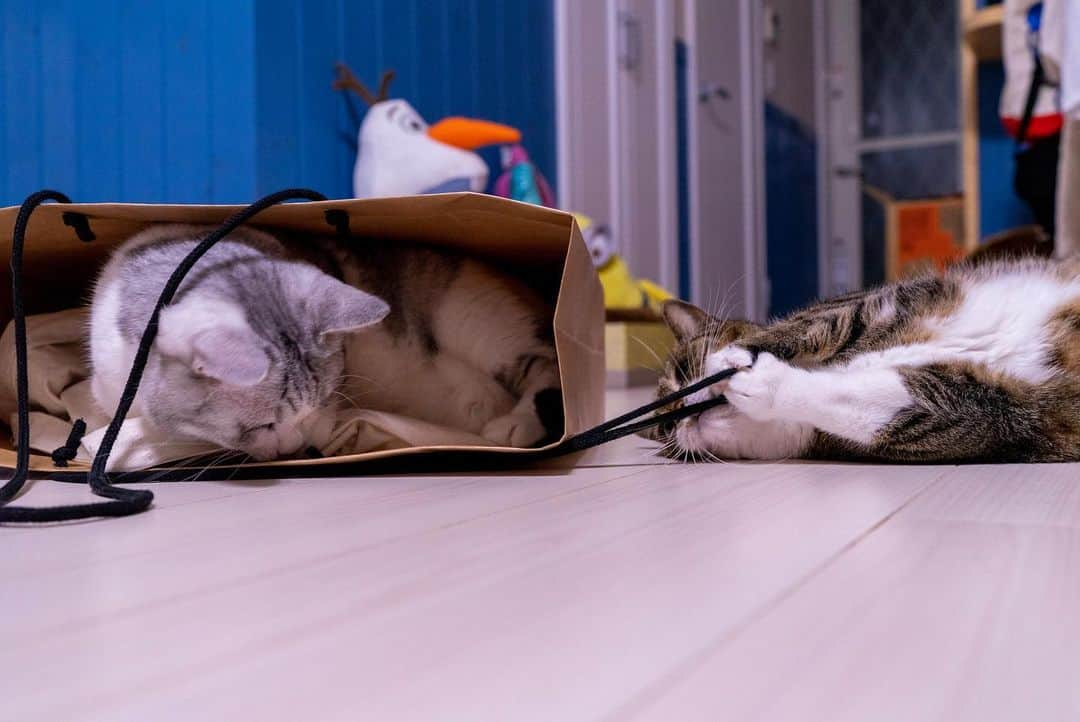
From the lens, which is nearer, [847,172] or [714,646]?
[714,646]

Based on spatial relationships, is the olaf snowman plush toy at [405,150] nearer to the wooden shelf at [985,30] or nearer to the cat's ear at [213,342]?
the cat's ear at [213,342]

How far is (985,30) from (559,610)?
394 cm

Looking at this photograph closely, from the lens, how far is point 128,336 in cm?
110

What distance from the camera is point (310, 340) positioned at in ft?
3.71

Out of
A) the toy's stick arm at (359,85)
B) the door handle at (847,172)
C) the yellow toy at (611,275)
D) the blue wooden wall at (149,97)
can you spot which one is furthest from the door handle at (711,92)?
the blue wooden wall at (149,97)

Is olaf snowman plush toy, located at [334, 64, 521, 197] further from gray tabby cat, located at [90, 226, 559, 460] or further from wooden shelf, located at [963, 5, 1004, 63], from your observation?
wooden shelf, located at [963, 5, 1004, 63]

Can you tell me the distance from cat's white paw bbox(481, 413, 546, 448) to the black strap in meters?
0.08

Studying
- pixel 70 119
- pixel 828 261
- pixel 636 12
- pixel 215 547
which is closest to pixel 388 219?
pixel 215 547

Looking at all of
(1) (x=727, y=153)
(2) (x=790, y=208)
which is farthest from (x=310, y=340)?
(2) (x=790, y=208)

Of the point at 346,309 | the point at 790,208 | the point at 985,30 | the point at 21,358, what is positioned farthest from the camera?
the point at 790,208

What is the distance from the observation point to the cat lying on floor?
102 cm

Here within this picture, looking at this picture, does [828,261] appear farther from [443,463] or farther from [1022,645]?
[1022,645]

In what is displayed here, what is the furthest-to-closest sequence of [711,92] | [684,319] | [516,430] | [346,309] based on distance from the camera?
1. [711,92]
2. [684,319]
3. [516,430]
4. [346,309]

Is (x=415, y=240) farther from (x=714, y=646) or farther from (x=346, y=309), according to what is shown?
(x=714, y=646)
